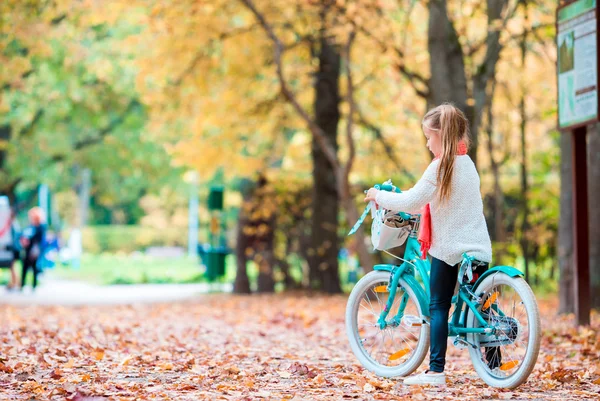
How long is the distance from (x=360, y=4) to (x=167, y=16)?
318 cm

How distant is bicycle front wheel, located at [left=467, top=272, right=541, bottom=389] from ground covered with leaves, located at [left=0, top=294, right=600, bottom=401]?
122 mm

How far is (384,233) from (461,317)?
718mm

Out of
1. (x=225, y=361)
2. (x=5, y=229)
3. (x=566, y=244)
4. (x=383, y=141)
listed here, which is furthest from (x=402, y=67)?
(x=5, y=229)

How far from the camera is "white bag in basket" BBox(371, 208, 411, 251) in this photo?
6.29m

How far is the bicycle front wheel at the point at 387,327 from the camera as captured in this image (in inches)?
246

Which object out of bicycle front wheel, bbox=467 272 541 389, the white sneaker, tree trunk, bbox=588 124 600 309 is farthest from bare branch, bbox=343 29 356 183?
the white sneaker

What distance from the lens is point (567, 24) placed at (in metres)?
9.68

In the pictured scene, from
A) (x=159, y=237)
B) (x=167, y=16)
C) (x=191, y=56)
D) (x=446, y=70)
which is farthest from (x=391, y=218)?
(x=159, y=237)

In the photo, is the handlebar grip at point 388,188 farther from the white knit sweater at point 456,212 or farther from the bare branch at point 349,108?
the bare branch at point 349,108

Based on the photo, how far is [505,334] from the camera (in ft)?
18.9

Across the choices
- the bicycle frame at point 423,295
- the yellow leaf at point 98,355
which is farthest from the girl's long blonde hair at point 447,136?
the yellow leaf at point 98,355

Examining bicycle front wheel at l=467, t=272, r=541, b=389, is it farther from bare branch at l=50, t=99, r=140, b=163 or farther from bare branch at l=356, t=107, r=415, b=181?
bare branch at l=50, t=99, r=140, b=163

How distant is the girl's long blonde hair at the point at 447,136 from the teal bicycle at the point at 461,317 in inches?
17.6

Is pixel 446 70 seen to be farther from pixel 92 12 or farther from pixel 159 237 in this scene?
pixel 159 237
